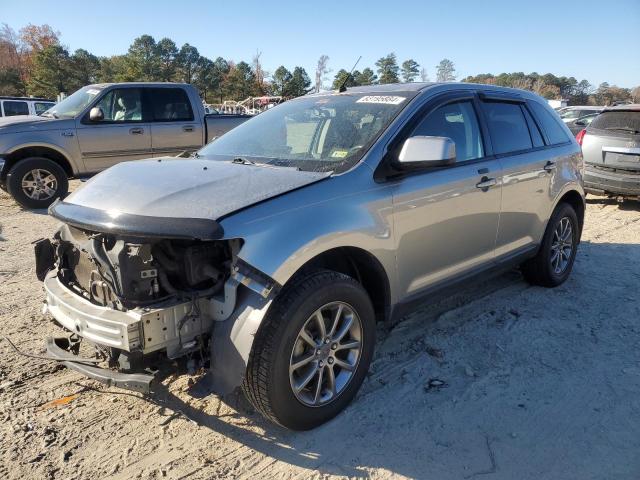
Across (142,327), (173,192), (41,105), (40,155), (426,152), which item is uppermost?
(41,105)

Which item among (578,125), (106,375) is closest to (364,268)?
(106,375)

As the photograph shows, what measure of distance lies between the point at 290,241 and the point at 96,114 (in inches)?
282

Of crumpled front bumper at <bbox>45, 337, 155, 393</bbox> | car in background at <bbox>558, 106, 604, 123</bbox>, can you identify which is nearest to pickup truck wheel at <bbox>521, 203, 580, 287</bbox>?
crumpled front bumper at <bbox>45, 337, 155, 393</bbox>

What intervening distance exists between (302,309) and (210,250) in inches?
21.9

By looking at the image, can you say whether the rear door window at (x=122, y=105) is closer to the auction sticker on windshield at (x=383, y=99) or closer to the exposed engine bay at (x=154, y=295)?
the auction sticker on windshield at (x=383, y=99)

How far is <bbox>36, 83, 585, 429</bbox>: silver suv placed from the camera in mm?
2400

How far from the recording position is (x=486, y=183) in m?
3.72

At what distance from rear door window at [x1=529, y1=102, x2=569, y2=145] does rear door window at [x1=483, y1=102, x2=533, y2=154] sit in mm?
311

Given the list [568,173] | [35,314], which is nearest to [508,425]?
[568,173]

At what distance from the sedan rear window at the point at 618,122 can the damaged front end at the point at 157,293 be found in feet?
27.0

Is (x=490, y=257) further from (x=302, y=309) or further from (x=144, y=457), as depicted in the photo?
(x=144, y=457)

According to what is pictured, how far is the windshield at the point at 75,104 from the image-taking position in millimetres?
8547

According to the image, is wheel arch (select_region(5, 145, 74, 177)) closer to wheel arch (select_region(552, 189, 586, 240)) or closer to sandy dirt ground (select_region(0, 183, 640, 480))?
sandy dirt ground (select_region(0, 183, 640, 480))

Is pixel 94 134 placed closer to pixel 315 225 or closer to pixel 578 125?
pixel 315 225
